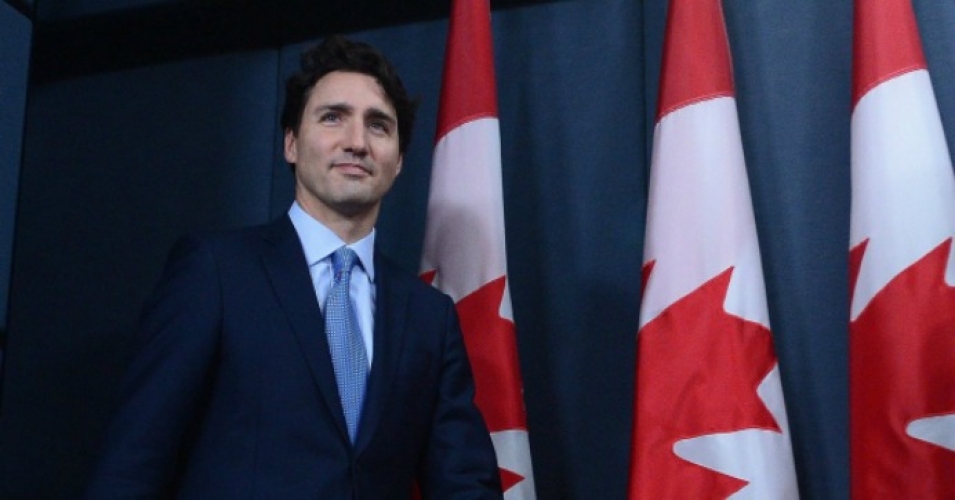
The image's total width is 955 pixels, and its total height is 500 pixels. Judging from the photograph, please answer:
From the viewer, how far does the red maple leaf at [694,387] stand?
5.19 feet

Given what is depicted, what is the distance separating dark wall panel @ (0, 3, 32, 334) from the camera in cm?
173

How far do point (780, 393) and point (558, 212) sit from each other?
0.67 metres

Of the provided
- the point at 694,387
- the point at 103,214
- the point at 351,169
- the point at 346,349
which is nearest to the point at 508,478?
the point at 694,387

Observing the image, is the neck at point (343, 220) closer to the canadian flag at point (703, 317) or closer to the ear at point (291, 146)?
the ear at point (291, 146)

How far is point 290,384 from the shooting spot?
1308mm

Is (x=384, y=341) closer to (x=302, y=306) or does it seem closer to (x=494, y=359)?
(x=302, y=306)

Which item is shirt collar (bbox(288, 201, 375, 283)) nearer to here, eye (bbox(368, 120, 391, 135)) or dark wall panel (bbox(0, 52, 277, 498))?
eye (bbox(368, 120, 391, 135))

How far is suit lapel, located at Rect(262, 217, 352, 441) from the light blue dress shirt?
0.02 m

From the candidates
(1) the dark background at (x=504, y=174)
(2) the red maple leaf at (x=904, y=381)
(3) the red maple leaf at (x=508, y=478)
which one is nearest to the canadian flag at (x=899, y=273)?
(2) the red maple leaf at (x=904, y=381)

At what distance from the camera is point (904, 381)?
4.99 ft

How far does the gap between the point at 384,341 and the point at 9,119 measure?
0.84 meters

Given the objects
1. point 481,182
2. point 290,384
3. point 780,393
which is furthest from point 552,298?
point 290,384

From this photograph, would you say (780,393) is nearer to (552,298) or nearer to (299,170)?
(552,298)

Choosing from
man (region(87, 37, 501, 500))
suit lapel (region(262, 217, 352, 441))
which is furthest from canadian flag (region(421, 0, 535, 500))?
suit lapel (region(262, 217, 352, 441))
